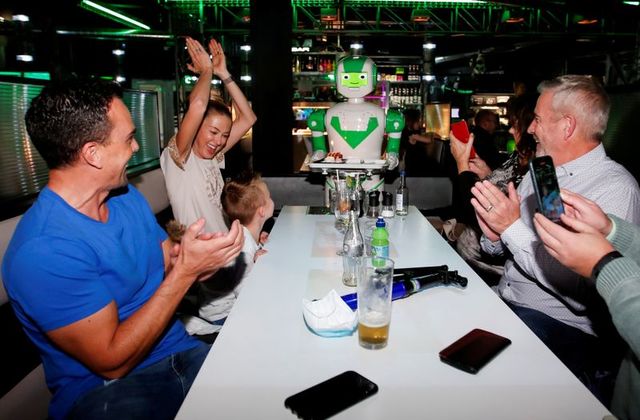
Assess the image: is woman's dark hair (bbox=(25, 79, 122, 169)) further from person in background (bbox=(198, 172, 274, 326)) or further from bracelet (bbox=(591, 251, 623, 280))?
bracelet (bbox=(591, 251, 623, 280))

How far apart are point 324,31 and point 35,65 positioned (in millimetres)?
4000

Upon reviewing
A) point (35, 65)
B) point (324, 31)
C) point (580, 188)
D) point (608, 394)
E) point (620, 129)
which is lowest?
point (608, 394)

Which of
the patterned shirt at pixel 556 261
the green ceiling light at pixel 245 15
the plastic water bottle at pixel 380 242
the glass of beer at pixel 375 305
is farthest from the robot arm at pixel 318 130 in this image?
the green ceiling light at pixel 245 15

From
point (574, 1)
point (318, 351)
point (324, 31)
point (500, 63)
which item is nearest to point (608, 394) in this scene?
point (318, 351)

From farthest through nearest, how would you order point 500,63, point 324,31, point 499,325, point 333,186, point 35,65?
point 500,63 < point 324,31 < point 35,65 < point 333,186 < point 499,325

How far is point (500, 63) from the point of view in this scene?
11508mm

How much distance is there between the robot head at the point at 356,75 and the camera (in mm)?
2889

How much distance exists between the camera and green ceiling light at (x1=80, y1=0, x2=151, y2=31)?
5.48m

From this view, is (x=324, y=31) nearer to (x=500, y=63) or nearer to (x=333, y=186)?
(x=333, y=186)

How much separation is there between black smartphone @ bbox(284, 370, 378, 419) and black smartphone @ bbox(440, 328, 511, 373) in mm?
220

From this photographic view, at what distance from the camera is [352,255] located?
1.62 meters

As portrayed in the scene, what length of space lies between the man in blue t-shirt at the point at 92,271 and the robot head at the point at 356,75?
1708mm

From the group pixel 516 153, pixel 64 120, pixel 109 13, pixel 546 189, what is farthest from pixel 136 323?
pixel 109 13

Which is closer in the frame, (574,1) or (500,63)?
(574,1)
